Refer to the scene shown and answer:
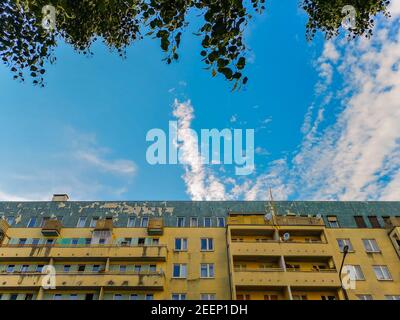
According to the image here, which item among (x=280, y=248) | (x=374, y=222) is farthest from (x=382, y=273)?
(x=280, y=248)

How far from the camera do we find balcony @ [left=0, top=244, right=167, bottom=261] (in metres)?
31.7

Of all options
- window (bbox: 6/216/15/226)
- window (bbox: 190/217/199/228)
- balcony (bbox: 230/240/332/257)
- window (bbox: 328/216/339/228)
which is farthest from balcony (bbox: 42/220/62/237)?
window (bbox: 328/216/339/228)

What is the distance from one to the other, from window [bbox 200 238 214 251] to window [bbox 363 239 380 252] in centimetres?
1563

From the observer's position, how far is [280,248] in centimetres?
3172

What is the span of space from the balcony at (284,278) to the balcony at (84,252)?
26.8 ft

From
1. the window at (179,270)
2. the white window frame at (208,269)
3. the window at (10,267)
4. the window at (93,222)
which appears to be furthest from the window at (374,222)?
the window at (10,267)

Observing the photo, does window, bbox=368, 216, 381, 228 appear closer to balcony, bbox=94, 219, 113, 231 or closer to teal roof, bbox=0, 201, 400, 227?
teal roof, bbox=0, 201, 400, 227

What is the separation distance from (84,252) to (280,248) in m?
19.5

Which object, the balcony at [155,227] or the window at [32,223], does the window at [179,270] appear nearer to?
the balcony at [155,227]

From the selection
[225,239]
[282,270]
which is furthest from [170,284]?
[282,270]

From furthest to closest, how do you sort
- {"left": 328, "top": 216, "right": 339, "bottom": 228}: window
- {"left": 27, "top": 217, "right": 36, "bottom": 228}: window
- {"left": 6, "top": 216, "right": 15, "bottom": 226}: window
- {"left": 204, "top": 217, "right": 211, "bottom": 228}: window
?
{"left": 6, "top": 216, "right": 15, "bottom": 226}: window
{"left": 204, "top": 217, "right": 211, "bottom": 228}: window
{"left": 27, "top": 217, "right": 36, "bottom": 228}: window
{"left": 328, "top": 216, "right": 339, "bottom": 228}: window

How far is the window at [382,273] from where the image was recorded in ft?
99.0

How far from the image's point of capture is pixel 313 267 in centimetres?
3206

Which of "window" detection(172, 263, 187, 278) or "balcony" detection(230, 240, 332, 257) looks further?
"balcony" detection(230, 240, 332, 257)
